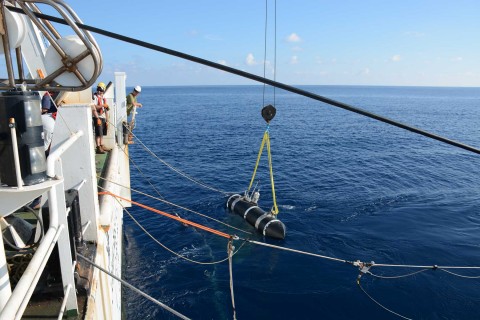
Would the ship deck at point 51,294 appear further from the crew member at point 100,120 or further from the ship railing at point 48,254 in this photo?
the crew member at point 100,120

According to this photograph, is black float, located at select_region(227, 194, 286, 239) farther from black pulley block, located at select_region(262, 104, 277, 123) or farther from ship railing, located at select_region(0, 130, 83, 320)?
ship railing, located at select_region(0, 130, 83, 320)

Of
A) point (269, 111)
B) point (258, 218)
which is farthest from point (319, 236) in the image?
point (269, 111)

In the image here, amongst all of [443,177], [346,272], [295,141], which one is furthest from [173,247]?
[295,141]

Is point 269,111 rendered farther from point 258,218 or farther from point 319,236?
point 319,236

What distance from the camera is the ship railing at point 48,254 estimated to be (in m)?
2.55

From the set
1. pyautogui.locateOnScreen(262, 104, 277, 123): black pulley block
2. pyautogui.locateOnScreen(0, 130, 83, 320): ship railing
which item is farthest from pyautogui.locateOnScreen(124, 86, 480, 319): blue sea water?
pyautogui.locateOnScreen(0, 130, 83, 320): ship railing

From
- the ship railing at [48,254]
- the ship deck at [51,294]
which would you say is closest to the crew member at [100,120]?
the ship railing at [48,254]

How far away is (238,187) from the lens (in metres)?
23.4

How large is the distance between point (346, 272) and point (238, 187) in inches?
438

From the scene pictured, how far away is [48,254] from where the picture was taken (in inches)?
132

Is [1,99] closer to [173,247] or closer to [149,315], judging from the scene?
[149,315]

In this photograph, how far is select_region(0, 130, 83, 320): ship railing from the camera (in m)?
2.55

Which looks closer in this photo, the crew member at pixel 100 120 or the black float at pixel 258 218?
the crew member at pixel 100 120

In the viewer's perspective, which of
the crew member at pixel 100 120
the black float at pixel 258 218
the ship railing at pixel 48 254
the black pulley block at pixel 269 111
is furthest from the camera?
the black float at pixel 258 218
